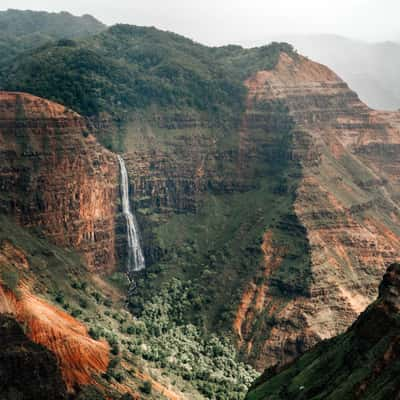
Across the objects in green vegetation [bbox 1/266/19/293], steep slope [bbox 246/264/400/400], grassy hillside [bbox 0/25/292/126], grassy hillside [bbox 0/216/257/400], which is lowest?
grassy hillside [bbox 0/216/257/400]

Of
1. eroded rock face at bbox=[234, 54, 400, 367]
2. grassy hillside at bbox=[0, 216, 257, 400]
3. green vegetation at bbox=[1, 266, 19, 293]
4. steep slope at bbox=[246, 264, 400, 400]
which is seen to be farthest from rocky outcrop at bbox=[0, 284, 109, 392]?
eroded rock face at bbox=[234, 54, 400, 367]

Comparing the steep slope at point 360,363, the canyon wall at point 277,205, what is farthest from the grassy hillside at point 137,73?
the steep slope at point 360,363

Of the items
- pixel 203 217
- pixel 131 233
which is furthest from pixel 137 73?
pixel 131 233

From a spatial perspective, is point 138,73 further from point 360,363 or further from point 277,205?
point 360,363

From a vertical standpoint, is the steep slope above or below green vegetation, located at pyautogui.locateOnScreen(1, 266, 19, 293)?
above

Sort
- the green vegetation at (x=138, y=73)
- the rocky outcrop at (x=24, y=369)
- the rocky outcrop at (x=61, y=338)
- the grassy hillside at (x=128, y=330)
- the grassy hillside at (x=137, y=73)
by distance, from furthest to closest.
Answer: the green vegetation at (x=138, y=73) < the grassy hillside at (x=137, y=73) < the grassy hillside at (x=128, y=330) < the rocky outcrop at (x=61, y=338) < the rocky outcrop at (x=24, y=369)

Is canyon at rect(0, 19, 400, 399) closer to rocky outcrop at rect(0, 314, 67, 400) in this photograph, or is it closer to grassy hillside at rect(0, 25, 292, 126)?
grassy hillside at rect(0, 25, 292, 126)

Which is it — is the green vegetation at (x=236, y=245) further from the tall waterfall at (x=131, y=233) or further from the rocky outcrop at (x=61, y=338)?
the rocky outcrop at (x=61, y=338)

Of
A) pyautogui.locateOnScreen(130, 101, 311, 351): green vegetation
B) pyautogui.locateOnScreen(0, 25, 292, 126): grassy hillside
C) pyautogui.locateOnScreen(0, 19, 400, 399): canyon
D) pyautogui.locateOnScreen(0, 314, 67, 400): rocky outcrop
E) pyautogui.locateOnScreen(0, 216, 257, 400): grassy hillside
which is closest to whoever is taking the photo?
pyautogui.locateOnScreen(0, 314, 67, 400): rocky outcrop
